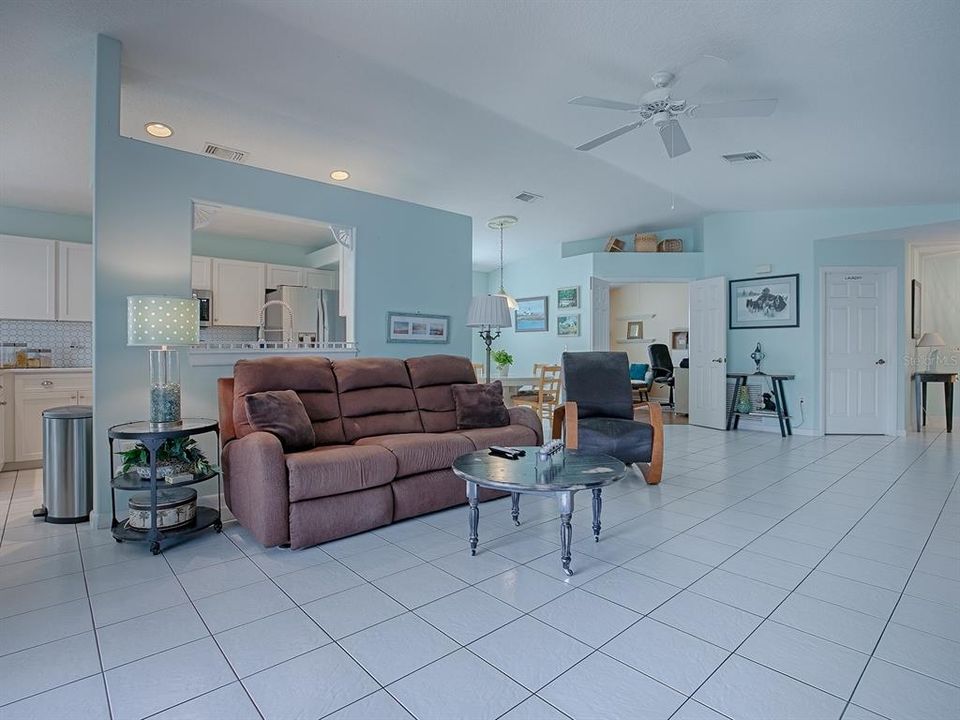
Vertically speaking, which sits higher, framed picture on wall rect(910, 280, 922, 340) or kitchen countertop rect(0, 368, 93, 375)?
framed picture on wall rect(910, 280, 922, 340)

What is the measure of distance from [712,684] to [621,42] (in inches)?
123

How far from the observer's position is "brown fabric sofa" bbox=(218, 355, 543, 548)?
2672mm

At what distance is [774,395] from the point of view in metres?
6.45

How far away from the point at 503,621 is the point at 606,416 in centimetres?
279

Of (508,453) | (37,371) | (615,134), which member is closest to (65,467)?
(37,371)

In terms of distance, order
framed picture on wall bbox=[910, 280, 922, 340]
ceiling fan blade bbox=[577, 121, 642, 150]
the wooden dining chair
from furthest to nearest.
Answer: framed picture on wall bbox=[910, 280, 922, 340] → the wooden dining chair → ceiling fan blade bbox=[577, 121, 642, 150]

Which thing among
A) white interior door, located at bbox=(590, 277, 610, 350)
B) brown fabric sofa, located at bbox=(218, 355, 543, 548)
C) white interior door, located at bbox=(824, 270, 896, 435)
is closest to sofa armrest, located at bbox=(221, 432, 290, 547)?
brown fabric sofa, located at bbox=(218, 355, 543, 548)

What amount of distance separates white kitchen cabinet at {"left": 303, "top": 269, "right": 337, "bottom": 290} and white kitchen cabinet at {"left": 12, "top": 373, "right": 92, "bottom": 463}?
2.81 metres

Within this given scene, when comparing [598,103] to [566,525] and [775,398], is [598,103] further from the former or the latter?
[775,398]

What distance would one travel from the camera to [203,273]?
19.4 feet

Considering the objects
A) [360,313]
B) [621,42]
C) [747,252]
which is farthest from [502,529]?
[747,252]

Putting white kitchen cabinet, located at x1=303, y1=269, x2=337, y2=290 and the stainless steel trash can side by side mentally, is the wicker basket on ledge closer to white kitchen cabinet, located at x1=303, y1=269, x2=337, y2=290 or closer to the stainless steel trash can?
white kitchen cabinet, located at x1=303, y1=269, x2=337, y2=290

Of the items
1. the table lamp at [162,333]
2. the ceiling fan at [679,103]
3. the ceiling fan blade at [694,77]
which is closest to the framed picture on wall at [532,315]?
the ceiling fan at [679,103]

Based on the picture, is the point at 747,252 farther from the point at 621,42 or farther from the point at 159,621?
the point at 159,621
